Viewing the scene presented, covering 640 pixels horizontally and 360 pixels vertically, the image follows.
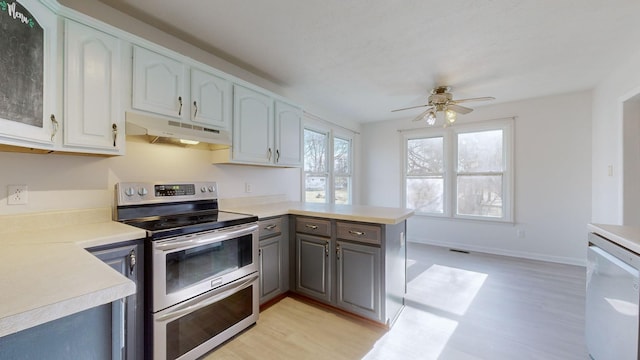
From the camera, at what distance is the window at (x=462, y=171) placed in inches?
163

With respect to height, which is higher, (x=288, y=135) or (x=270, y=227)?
(x=288, y=135)

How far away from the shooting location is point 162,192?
2049mm

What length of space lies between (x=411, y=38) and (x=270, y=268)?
2.35m

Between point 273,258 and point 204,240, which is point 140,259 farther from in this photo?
point 273,258

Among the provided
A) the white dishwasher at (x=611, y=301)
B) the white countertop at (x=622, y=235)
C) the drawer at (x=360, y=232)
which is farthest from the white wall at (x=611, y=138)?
the drawer at (x=360, y=232)

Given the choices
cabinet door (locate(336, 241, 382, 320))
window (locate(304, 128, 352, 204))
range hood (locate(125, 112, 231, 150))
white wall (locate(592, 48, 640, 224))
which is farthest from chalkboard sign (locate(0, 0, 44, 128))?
white wall (locate(592, 48, 640, 224))

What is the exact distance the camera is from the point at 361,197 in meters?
5.48

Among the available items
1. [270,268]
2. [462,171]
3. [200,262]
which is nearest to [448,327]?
[270,268]

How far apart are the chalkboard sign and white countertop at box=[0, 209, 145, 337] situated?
60 centimetres

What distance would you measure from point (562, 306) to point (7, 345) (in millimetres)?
3637

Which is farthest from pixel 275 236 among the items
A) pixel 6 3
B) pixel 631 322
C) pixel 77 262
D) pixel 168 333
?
pixel 631 322

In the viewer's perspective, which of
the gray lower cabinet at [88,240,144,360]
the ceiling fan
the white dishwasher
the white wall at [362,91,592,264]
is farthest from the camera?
the white wall at [362,91,592,264]

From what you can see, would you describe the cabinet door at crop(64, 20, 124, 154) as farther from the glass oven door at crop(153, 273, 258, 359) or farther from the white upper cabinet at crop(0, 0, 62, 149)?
the glass oven door at crop(153, 273, 258, 359)

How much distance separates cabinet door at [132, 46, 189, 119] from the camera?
5.89 feet
